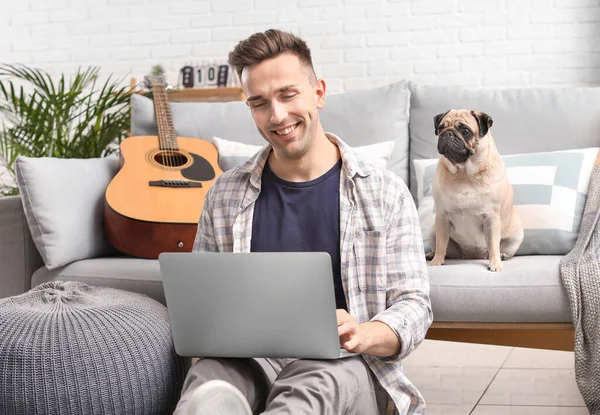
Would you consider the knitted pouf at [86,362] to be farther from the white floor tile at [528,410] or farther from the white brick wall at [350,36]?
the white brick wall at [350,36]

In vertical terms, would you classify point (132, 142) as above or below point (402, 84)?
below

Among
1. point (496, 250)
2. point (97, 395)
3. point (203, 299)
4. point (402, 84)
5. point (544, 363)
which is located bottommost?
point (544, 363)

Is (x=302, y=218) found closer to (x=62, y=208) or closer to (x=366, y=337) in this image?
(x=366, y=337)

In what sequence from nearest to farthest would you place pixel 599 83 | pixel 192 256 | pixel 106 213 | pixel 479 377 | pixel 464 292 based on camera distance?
pixel 192 256
pixel 464 292
pixel 106 213
pixel 479 377
pixel 599 83

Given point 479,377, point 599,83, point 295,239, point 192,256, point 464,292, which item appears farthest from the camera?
point 599,83

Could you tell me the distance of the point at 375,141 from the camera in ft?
8.64

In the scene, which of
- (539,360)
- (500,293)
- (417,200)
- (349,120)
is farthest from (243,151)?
(539,360)

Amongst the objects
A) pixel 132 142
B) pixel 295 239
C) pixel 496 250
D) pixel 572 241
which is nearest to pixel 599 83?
pixel 572 241

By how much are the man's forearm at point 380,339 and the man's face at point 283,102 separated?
42cm

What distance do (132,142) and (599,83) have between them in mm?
2496

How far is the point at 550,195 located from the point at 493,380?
711mm

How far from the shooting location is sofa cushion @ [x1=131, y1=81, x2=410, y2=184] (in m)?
2.64

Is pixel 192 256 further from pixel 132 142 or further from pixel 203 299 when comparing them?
pixel 132 142

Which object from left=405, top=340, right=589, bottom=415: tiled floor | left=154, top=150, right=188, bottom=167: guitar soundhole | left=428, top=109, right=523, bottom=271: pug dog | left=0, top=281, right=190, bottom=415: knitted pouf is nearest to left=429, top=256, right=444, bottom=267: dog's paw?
left=428, top=109, right=523, bottom=271: pug dog
